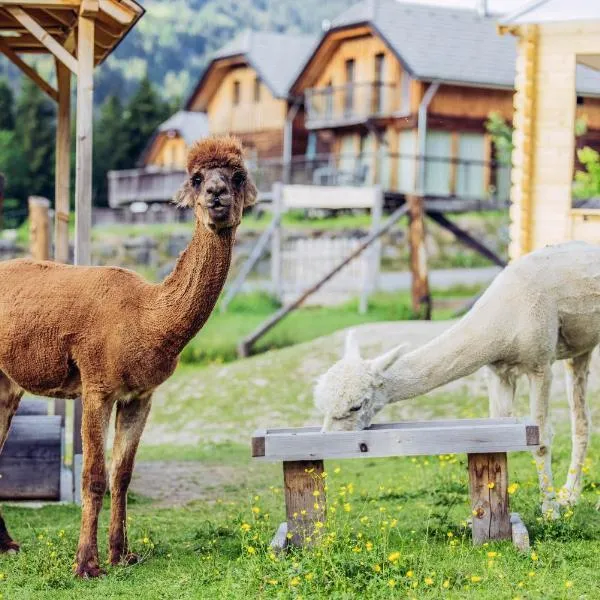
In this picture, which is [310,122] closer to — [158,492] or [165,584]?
[158,492]

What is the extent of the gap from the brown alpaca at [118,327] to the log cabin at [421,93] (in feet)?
85.8

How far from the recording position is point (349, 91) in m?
38.2

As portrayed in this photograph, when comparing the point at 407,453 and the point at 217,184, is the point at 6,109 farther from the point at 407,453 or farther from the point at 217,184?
the point at 407,453

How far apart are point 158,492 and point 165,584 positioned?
14.1ft

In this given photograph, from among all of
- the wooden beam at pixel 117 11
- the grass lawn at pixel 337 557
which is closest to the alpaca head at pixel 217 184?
the grass lawn at pixel 337 557

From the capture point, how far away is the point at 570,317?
9047 mm

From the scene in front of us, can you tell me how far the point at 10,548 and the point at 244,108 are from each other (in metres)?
36.9

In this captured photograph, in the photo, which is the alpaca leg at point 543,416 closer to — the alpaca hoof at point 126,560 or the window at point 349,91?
the alpaca hoof at point 126,560

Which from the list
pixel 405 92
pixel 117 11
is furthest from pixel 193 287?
pixel 405 92

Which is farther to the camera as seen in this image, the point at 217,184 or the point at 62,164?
the point at 62,164

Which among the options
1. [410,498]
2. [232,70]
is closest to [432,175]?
[232,70]

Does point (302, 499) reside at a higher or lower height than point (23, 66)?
lower

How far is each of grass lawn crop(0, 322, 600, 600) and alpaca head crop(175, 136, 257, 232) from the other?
204 cm

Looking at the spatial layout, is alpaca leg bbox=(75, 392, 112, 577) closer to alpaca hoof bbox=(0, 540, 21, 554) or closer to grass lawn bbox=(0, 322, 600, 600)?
grass lawn bbox=(0, 322, 600, 600)
